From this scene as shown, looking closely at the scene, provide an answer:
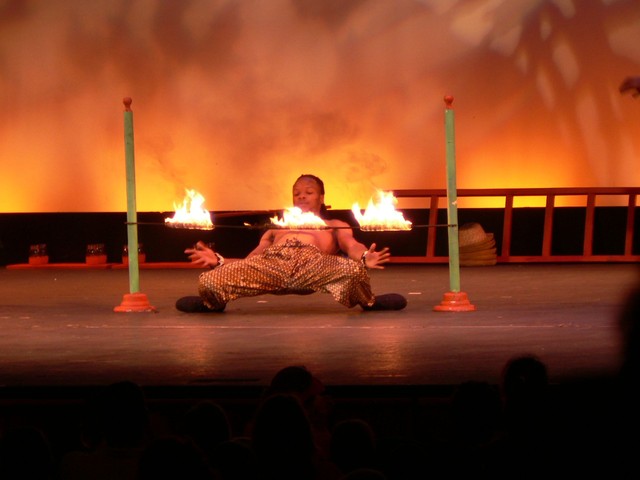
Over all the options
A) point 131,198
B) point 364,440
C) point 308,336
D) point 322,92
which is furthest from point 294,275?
point 322,92

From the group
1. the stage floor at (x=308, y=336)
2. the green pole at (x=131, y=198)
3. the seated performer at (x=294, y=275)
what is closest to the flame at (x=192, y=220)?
the seated performer at (x=294, y=275)

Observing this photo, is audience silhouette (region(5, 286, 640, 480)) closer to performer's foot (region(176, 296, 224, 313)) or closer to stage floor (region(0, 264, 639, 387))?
stage floor (region(0, 264, 639, 387))

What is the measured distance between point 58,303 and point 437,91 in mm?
4063

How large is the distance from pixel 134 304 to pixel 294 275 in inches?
29.5

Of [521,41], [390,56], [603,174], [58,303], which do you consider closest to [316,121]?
[390,56]

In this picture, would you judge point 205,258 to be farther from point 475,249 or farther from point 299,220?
point 475,249

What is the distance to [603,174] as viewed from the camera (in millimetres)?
9164

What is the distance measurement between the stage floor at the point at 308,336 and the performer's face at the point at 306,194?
487mm

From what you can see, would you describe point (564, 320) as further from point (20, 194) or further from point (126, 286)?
point (20, 194)

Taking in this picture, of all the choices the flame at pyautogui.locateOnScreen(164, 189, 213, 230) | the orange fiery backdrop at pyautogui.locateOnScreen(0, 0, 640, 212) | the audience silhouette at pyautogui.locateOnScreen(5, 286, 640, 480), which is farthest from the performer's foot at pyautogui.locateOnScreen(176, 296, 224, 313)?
the orange fiery backdrop at pyautogui.locateOnScreen(0, 0, 640, 212)

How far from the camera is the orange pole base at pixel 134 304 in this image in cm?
543

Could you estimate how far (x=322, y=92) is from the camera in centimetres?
909

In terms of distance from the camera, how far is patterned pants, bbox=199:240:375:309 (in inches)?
209

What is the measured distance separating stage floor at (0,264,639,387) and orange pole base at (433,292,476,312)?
0.07 meters
